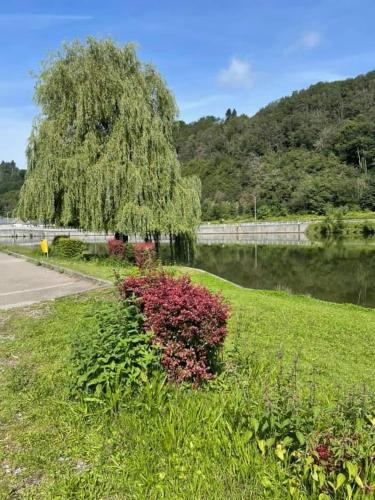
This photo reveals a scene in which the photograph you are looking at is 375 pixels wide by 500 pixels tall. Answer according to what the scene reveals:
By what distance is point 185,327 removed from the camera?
3906 mm

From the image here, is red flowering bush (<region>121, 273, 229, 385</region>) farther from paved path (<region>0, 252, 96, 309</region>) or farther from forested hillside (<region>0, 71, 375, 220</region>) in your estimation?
forested hillside (<region>0, 71, 375, 220</region>)

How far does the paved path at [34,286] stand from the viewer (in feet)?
29.5

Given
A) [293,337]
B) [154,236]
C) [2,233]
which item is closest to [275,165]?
[2,233]

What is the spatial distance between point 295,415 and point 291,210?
275ft

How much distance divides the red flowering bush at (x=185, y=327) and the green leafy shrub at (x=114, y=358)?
148 millimetres

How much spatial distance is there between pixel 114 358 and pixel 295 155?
113 meters

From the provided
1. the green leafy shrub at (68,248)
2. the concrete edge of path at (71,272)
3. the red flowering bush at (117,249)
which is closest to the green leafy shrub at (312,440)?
the concrete edge of path at (71,272)

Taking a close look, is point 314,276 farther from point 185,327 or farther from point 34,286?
point 185,327

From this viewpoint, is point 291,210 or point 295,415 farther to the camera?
point 291,210

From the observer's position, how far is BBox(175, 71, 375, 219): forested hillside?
82938 mm

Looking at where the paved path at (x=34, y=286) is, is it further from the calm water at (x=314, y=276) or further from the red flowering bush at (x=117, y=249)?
the calm water at (x=314, y=276)

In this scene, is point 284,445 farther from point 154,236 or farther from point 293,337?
point 154,236

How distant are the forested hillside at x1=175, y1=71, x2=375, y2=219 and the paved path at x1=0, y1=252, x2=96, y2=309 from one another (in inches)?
2783

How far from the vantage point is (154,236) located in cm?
1783
